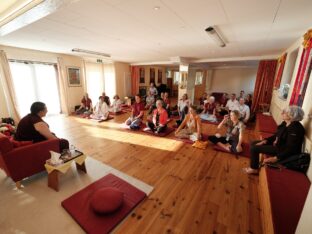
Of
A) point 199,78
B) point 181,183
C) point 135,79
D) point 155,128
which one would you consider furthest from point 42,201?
point 199,78

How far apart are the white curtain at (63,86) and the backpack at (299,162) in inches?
284

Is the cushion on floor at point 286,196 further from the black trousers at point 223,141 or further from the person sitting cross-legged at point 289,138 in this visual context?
the black trousers at point 223,141

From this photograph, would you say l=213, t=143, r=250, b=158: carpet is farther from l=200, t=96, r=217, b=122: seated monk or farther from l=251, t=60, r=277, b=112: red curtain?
l=251, t=60, r=277, b=112: red curtain

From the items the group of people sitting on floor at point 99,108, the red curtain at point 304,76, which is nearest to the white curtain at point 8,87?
the group of people sitting on floor at point 99,108

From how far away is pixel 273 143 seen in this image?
2531 mm

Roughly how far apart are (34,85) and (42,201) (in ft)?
17.5

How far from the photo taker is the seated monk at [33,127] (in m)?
2.27

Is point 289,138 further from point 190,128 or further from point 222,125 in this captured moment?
point 190,128

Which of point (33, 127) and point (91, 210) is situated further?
point (33, 127)

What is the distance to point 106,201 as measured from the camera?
69.9 inches

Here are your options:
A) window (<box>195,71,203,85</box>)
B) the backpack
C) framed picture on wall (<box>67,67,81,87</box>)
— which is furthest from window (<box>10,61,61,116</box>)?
window (<box>195,71,203,85</box>)

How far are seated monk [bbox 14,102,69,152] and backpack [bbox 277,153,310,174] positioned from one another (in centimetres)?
356

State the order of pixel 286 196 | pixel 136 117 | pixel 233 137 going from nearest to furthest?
1. pixel 286 196
2. pixel 233 137
3. pixel 136 117

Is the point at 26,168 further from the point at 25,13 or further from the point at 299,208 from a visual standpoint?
the point at 299,208
